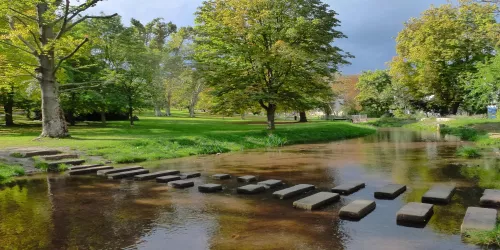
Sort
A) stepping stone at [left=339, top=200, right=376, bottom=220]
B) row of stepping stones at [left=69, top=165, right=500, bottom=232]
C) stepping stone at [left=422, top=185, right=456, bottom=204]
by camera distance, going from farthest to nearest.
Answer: stepping stone at [left=422, top=185, right=456, bottom=204] < stepping stone at [left=339, top=200, right=376, bottom=220] < row of stepping stones at [left=69, top=165, right=500, bottom=232]

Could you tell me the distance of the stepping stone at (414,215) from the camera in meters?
5.98

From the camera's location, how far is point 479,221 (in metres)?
5.58

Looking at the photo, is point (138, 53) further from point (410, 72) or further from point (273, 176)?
point (410, 72)

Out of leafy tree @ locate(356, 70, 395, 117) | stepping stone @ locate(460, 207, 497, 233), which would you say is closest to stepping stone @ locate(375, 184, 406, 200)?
stepping stone @ locate(460, 207, 497, 233)

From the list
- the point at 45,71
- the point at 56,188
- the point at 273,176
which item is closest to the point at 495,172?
the point at 273,176

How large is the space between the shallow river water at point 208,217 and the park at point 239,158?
0.04 m

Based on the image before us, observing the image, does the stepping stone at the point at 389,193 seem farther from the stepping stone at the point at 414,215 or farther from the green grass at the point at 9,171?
the green grass at the point at 9,171

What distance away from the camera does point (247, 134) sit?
23.9 metres

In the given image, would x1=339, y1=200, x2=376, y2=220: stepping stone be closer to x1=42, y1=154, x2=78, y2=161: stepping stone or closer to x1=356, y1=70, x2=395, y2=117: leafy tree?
x1=42, y1=154, x2=78, y2=161: stepping stone

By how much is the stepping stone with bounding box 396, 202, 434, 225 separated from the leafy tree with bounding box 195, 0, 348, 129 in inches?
695

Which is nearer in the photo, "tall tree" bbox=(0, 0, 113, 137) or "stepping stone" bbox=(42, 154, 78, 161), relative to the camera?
"stepping stone" bbox=(42, 154, 78, 161)

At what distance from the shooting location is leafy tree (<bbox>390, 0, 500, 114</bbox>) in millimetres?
39750

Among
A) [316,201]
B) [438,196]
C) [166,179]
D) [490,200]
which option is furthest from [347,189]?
[166,179]

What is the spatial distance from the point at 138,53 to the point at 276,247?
28053 millimetres
